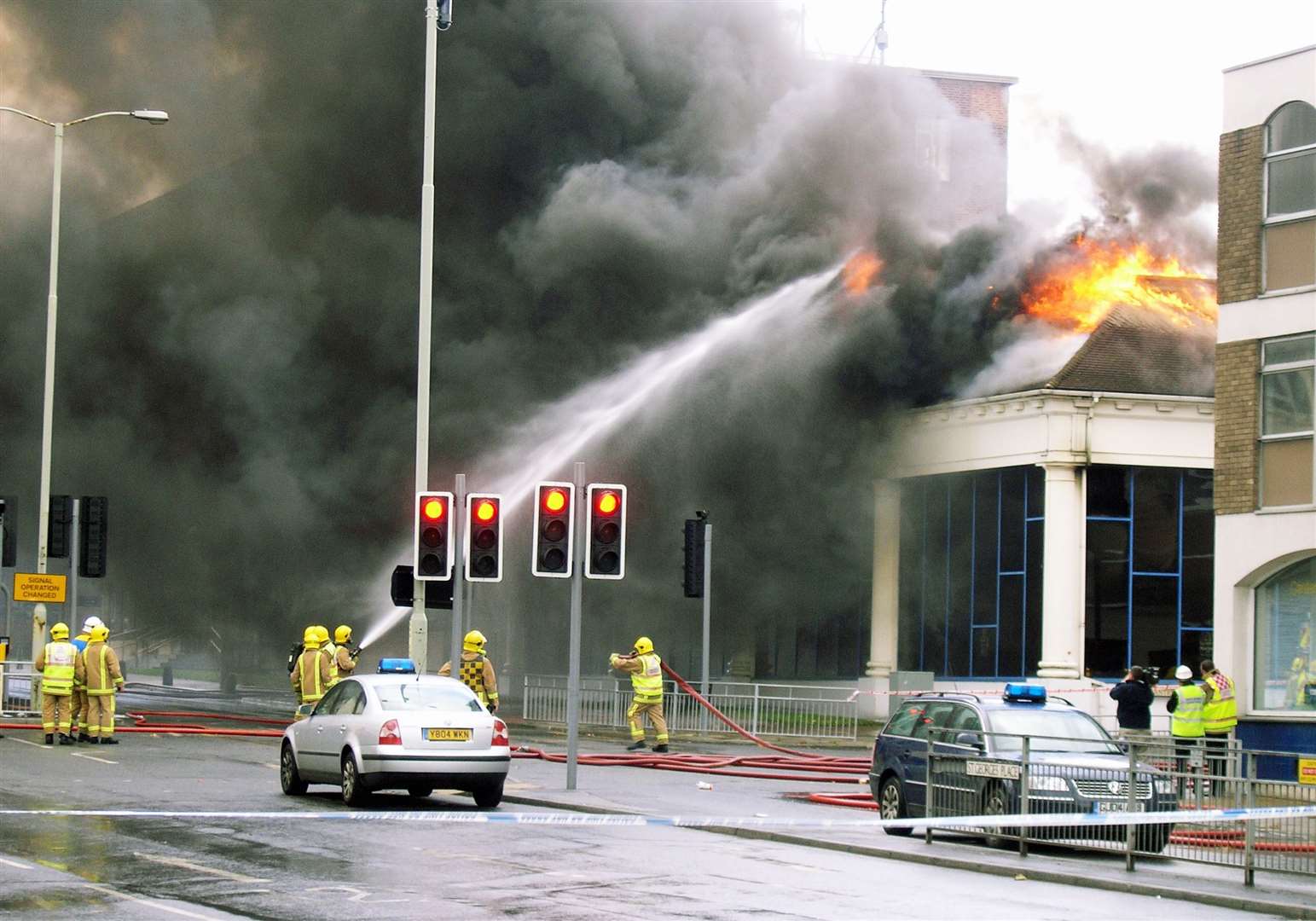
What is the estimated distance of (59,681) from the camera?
23797 millimetres

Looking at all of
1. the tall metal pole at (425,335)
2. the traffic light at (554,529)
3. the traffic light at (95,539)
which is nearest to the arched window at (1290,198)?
the traffic light at (554,529)

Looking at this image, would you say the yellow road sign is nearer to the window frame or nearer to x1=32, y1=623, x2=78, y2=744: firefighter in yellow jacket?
x1=32, y1=623, x2=78, y2=744: firefighter in yellow jacket

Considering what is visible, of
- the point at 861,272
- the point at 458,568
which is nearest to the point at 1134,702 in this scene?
the point at 458,568

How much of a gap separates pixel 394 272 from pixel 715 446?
756 centimetres

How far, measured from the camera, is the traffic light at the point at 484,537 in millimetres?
19125

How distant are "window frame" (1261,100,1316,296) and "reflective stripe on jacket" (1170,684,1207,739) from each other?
5.10m

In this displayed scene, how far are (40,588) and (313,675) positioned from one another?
374 inches

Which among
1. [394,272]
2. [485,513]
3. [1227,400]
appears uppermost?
[394,272]

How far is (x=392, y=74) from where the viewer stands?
127ft

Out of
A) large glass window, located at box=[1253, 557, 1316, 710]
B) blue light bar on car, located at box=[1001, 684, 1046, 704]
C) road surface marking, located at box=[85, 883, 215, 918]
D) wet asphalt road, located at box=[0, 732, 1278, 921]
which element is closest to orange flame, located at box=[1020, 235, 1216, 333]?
large glass window, located at box=[1253, 557, 1316, 710]

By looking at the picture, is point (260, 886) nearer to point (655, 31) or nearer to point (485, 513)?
point (485, 513)

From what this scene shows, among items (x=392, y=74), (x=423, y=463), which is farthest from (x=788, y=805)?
(x=392, y=74)

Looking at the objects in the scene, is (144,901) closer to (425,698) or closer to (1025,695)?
(425,698)

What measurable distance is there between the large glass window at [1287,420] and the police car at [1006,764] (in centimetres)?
675
